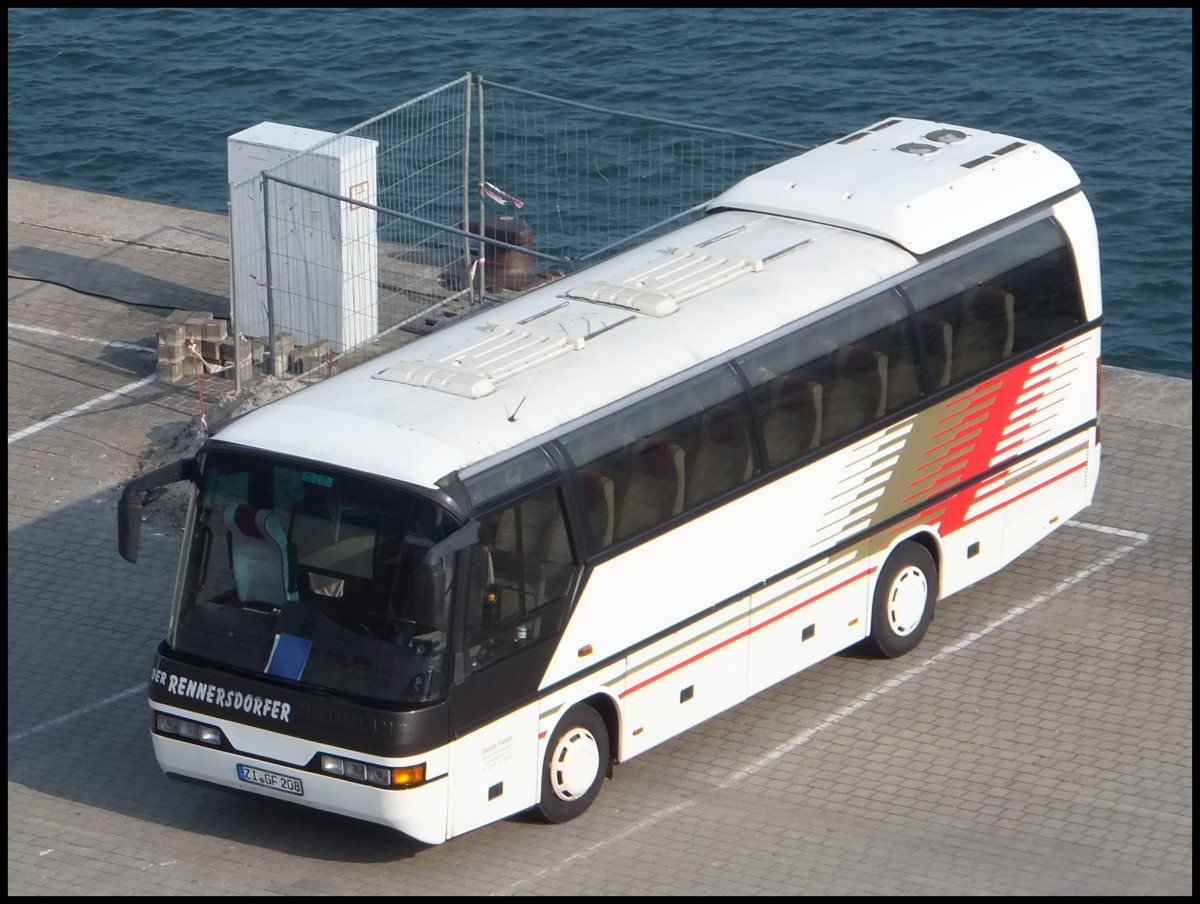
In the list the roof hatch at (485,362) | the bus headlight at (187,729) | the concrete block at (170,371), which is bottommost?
the concrete block at (170,371)

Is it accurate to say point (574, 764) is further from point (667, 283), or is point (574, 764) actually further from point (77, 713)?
point (77, 713)

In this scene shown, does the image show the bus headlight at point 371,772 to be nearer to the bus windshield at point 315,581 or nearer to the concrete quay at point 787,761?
the bus windshield at point 315,581

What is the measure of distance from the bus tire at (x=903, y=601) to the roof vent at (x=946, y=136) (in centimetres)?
312

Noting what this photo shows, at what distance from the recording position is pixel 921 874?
12.6m

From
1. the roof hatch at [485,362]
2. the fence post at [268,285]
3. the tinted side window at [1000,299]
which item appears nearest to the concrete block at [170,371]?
the fence post at [268,285]

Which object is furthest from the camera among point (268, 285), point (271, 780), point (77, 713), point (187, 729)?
point (268, 285)

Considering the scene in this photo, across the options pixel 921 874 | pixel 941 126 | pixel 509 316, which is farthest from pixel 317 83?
pixel 921 874

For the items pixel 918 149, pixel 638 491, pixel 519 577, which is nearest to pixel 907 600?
pixel 638 491

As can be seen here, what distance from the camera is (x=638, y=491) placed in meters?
13.1

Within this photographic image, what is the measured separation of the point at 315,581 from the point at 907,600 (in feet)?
15.7

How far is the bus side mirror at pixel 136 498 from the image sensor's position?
12.5m

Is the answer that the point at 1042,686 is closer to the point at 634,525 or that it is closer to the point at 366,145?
the point at 634,525

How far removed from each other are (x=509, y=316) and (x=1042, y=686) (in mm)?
4383

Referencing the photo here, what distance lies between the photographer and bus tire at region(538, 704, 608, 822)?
12.9 metres
